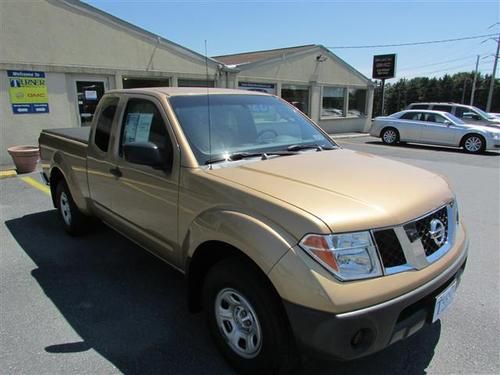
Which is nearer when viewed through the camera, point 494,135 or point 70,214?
point 70,214

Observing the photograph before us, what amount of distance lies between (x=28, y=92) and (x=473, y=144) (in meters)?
14.9

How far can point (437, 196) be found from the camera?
2.40 meters

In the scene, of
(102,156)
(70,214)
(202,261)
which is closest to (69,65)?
(70,214)

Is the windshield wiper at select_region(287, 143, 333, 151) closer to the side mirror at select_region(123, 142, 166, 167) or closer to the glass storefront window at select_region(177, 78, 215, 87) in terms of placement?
the side mirror at select_region(123, 142, 166, 167)

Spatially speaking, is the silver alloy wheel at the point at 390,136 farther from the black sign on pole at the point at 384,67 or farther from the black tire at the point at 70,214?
the black tire at the point at 70,214

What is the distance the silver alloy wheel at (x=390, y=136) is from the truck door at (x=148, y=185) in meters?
14.5

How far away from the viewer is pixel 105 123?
3.82 meters

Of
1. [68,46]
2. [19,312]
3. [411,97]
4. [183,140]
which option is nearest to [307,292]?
[183,140]

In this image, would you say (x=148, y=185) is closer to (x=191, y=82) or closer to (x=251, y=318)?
(x=251, y=318)

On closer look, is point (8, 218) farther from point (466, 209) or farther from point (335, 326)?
point (466, 209)

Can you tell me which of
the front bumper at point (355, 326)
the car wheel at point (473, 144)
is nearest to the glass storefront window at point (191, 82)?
the car wheel at point (473, 144)

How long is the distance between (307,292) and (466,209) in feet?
18.1

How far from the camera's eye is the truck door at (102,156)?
365 cm

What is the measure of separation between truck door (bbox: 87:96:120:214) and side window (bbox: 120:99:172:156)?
0.23m
